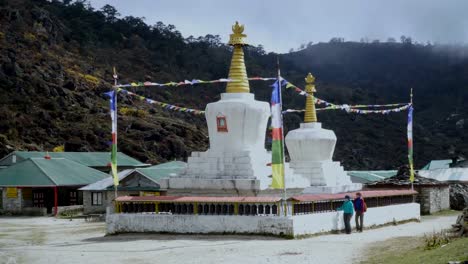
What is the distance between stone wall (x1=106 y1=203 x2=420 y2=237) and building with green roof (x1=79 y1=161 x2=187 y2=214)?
1200 cm

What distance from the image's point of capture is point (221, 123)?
26.9 m

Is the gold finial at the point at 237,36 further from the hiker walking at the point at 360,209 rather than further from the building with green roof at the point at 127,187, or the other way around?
the building with green roof at the point at 127,187

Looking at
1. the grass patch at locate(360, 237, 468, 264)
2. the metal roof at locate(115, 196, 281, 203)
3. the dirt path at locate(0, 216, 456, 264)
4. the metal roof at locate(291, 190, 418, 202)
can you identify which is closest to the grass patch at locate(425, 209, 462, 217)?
the metal roof at locate(291, 190, 418, 202)

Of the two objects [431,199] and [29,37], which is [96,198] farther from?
[29,37]

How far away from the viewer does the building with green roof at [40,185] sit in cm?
4175

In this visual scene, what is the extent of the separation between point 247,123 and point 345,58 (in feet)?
556

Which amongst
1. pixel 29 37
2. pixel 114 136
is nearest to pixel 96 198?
pixel 114 136

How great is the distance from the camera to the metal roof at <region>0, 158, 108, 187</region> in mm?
41688

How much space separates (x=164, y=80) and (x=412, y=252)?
114231 millimetres

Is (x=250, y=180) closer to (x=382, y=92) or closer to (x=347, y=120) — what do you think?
(x=347, y=120)

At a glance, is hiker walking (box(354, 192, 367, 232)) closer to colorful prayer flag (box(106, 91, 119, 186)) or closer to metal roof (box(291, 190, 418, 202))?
metal roof (box(291, 190, 418, 202))

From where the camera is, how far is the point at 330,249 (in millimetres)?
18484

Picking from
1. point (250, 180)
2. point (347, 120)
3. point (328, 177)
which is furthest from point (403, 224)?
point (347, 120)

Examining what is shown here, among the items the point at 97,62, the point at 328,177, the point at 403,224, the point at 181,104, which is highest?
the point at 97,62
